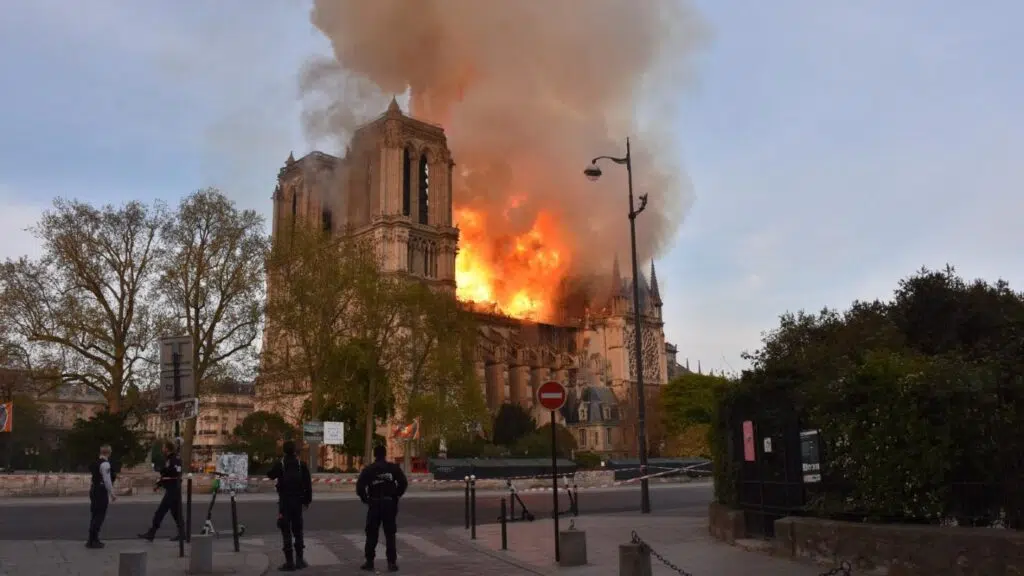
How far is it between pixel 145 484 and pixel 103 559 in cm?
2399

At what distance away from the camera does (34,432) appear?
7800 cm

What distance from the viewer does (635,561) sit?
898 centimetres

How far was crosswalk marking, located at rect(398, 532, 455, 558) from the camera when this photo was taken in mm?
13336

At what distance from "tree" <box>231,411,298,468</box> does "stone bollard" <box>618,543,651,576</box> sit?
44.1 meters

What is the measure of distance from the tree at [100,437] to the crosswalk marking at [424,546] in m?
26.8

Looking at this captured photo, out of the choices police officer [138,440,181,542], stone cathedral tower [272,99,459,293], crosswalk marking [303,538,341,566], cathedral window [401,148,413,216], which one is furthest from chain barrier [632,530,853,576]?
cathedral window [401,148,413,216]

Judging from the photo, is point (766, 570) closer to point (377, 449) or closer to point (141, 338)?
point (377, 449)

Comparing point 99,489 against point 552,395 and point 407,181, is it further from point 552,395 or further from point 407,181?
point 407,181

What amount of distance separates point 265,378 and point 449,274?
48.7 metres

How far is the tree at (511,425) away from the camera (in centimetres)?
9031

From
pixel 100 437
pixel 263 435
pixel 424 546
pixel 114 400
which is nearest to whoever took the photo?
pixel 424 546

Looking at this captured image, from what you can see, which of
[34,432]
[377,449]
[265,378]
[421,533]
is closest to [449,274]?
[34,432]

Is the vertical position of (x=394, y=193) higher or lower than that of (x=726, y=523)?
higher

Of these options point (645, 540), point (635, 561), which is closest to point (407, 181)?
point (645, 540)
